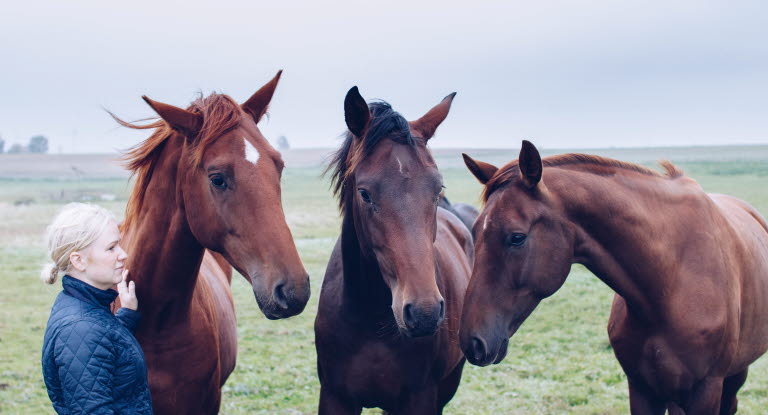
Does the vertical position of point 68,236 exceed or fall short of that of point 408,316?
it exceeds it

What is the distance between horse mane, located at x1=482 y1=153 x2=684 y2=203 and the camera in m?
3.47

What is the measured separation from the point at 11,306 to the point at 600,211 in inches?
414

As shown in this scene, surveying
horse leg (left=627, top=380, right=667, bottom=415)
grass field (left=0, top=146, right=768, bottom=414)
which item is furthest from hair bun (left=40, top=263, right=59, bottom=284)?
horse leg (left=627, top=380, right=667, bottom=415)

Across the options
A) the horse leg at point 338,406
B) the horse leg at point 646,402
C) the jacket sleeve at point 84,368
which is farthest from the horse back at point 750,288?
the jacket sleeve at point 84,368

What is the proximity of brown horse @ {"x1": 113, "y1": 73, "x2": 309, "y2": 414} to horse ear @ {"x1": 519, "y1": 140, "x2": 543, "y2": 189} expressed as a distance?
1192mm

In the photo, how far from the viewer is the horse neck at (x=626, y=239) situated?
136 inches

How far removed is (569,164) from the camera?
143 inches

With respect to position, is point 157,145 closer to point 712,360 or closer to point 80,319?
point 80,319

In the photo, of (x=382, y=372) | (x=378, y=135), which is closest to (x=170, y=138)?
(x=378, y=135)

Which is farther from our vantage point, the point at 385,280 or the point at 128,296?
the point at 385,280

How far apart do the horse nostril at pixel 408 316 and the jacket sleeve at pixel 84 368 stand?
1204 mm

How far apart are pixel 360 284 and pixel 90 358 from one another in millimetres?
1482

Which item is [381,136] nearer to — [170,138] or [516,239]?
[516,239]

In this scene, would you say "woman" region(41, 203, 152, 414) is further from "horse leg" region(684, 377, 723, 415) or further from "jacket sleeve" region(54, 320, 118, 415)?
"horse leg" region(684, 377, 723, 415)
